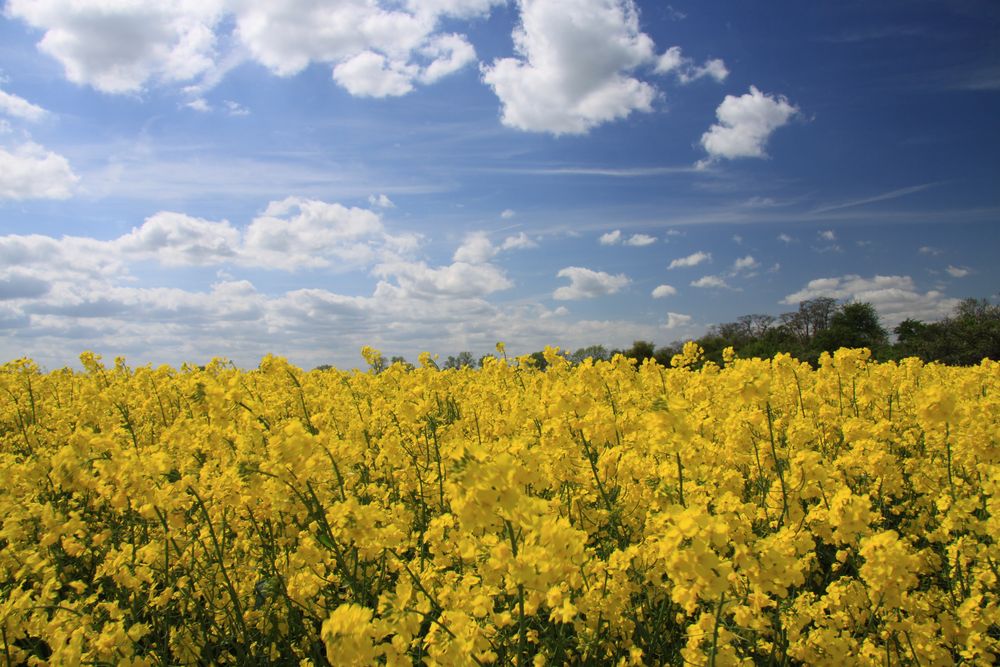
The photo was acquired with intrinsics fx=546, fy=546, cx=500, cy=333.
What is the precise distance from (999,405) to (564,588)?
19.0ft

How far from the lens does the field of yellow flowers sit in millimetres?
2248

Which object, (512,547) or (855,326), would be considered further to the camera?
(855,326)

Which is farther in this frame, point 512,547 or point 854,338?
point 854,338

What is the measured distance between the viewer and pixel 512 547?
232cm

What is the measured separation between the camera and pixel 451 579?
297 cm

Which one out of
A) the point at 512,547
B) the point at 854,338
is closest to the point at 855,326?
the point at 854,338

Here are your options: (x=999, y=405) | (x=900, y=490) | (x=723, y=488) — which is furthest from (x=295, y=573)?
(x=999, y=405)

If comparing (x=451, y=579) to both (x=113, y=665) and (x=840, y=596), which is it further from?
(x=840, y=596)

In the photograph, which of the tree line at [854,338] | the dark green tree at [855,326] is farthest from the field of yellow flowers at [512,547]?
the dark green tree at [855,326]

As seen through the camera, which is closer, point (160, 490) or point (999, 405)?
point (160, 490)

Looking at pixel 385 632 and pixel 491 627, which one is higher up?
pixel 385 632

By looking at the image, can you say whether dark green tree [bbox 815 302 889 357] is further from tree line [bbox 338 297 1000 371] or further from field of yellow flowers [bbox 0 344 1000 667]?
field of yellow flowers [bbox 0 344 1000 667]

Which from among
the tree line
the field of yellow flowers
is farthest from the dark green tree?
the field of yellow flowers

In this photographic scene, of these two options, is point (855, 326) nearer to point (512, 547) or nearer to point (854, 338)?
→ point (854, 338)
